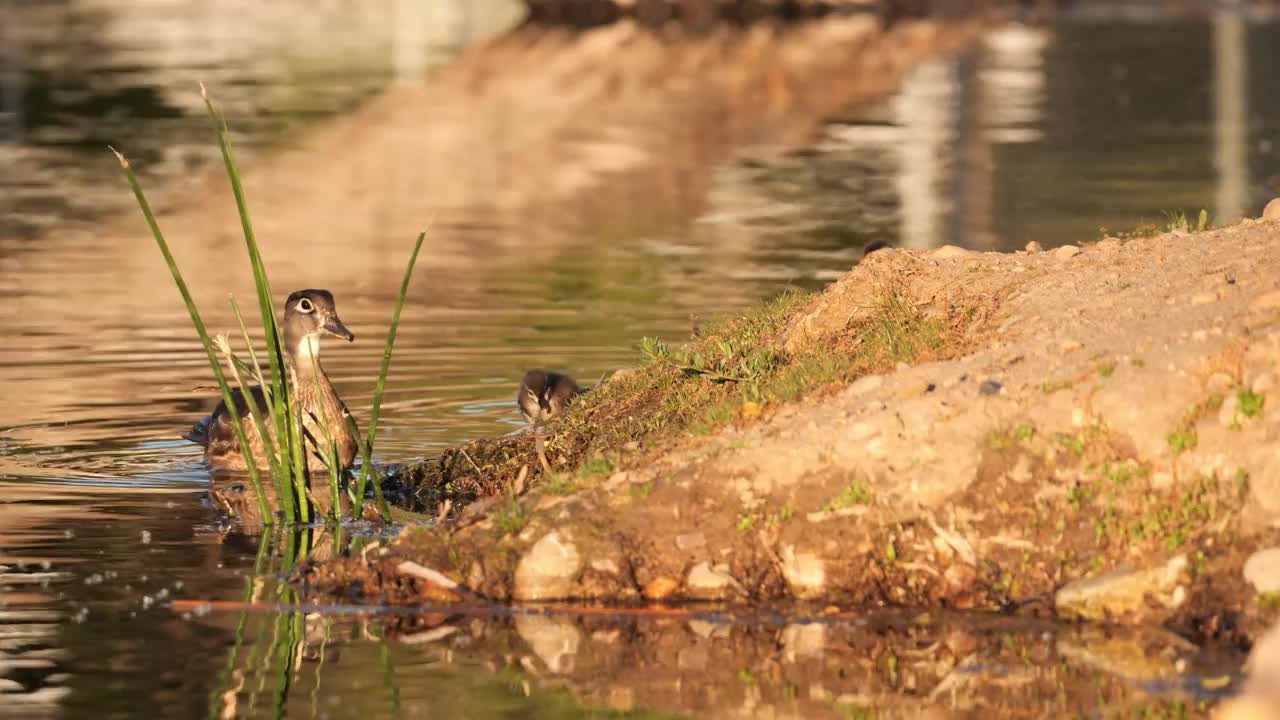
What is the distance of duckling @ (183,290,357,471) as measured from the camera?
13273mm

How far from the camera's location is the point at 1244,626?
9094 millimetres

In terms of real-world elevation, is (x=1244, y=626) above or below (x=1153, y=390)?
below

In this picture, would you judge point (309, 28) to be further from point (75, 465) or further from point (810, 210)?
point (75, 465)

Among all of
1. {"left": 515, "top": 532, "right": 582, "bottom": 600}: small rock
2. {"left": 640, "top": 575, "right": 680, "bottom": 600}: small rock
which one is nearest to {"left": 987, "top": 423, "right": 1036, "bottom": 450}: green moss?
{"left": 640, "top": 575, "right": 680, "bottom": 600}: small rock

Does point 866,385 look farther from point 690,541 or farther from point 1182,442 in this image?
point 1182,442

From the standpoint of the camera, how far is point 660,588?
980 cm

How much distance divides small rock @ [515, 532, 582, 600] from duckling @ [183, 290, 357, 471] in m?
3.06

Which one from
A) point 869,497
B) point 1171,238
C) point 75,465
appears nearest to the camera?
point 869,497

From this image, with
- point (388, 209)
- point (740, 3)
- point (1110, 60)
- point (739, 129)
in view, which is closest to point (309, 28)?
point (740, 3)

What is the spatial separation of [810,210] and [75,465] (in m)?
14.0

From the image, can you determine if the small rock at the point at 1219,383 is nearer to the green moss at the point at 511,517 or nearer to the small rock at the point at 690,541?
the small rock at the point at 690,541

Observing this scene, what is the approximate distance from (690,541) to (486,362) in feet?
22.1

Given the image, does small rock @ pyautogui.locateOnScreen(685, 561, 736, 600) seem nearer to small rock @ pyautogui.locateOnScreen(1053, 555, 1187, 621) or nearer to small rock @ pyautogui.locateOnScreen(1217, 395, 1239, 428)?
small rock @ pyautogui.locateOnScreen(1053, 555, 1187, 621)

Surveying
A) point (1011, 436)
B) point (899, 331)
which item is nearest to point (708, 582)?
point (1011, 436)
